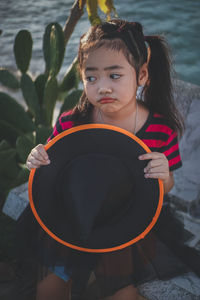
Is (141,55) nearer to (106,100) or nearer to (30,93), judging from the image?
(106,100)

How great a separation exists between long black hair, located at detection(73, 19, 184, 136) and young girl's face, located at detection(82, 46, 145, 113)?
0.02m

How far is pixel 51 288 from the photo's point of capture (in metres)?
1.00

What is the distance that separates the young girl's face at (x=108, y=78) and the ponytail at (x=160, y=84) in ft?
0.53

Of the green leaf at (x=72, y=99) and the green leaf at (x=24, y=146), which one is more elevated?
the green leaf at (x=72, y=99)

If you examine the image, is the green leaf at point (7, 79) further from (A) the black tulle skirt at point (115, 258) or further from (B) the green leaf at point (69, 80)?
(A) the black tulle skirt at point (115, 258)

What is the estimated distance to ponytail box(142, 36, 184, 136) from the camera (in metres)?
1.00

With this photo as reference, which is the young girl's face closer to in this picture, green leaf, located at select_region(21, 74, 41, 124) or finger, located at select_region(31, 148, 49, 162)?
finger, located at select_region(31, 148, 49, 162)

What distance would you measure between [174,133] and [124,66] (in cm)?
28

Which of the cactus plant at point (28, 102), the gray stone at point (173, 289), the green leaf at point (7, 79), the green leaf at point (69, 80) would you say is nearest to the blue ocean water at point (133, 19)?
the green leaf at point (69, 80)

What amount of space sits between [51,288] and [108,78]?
2.01ft

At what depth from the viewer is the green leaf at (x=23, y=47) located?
1.71m

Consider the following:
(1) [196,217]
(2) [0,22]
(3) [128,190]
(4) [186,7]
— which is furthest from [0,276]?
(2) [0,22]

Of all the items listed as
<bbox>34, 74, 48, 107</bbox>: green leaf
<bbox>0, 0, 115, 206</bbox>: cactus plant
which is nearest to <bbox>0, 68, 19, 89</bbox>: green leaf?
<bbox>0, 0, 115, 206</bbox>: cactus plant

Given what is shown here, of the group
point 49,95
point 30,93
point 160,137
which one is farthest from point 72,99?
point 160,137
